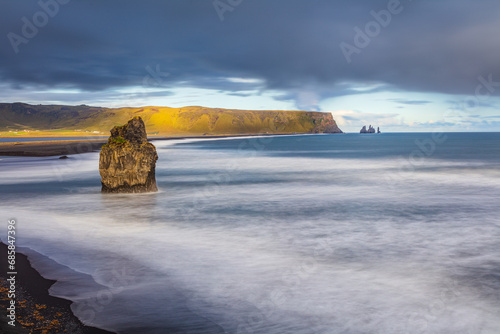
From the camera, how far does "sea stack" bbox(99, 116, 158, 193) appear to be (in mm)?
19922

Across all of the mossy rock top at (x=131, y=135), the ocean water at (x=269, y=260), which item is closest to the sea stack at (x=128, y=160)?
the mossy rock top at (x=131, y=135)

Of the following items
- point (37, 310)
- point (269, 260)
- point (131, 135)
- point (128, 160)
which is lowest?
point (269, 260)

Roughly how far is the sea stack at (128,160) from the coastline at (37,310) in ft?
36.4

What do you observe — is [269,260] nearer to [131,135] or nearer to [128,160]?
[128,160]

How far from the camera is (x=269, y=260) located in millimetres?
10688

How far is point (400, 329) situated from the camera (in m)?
6.68

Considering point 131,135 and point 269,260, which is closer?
point 269,260

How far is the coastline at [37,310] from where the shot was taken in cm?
631

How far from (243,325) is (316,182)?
23645mm

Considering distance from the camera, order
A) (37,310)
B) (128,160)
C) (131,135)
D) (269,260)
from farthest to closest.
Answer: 1. (131,135)
2. (128,160)
3. (269,260)
4. (37,310)

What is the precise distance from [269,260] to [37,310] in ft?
17.5

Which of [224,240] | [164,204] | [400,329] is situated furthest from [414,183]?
[400,329]

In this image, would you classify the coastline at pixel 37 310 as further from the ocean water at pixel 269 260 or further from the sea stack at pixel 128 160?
the sea stack at pixel 128 160

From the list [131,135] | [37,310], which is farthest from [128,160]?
[37,310]
